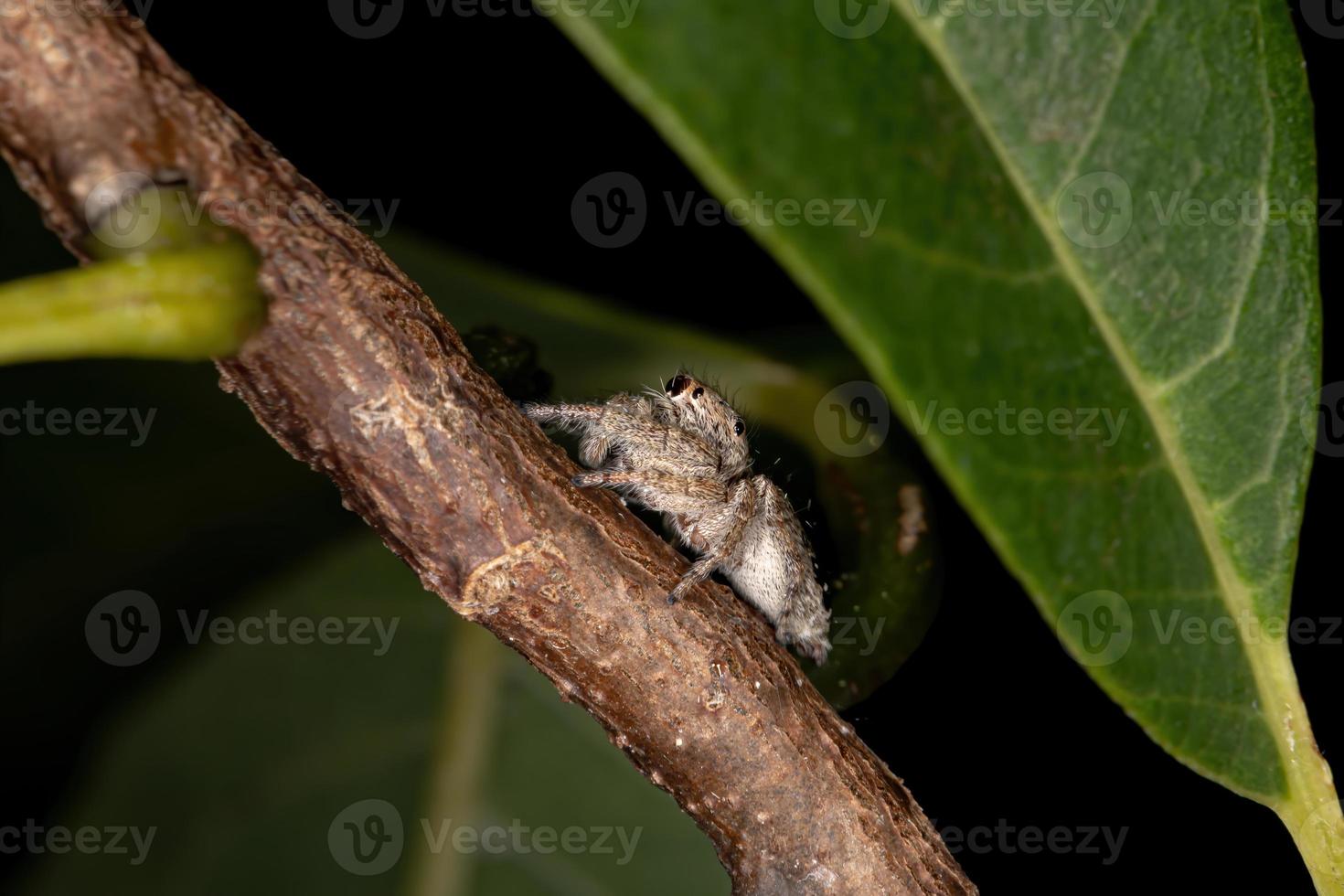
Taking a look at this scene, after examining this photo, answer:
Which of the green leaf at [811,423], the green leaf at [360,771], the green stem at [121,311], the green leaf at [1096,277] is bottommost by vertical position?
the green leaf at [360,771]

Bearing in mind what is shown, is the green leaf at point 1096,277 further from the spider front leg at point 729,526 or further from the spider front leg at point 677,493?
the spider front leg at point 677,493

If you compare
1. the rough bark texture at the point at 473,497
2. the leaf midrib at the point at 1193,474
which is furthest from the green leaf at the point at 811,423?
the leaf midrib at the point at 1193,474

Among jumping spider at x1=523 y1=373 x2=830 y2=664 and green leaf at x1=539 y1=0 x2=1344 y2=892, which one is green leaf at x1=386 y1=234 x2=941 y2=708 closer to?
jumping spider at x1=523 y1=373 x2=830 y2=664

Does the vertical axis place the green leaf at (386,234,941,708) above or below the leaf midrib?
below

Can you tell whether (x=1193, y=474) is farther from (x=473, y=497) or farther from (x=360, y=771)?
(x=360, y=771)

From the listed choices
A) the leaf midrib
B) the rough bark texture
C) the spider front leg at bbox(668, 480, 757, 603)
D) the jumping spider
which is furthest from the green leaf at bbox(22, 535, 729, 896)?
the leaf midrib

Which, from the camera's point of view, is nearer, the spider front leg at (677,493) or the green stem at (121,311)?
the green stem at (121,311)

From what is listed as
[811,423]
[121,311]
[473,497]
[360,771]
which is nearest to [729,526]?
[811,423]
